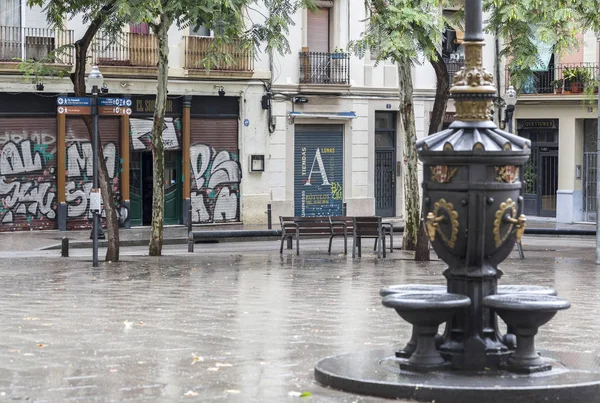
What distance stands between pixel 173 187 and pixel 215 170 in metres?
1.41

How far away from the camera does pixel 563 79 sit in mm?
39219

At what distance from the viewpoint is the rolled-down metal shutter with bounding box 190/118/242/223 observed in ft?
116

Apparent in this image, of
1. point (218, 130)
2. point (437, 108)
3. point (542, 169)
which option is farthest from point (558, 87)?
point (437, 108)

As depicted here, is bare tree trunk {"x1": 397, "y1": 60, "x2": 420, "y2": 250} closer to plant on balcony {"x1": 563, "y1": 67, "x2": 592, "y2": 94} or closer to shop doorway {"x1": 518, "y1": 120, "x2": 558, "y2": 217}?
→ plant on balcony {"x1": 563, "y1": 67, "x2": 592, "y2": 94}

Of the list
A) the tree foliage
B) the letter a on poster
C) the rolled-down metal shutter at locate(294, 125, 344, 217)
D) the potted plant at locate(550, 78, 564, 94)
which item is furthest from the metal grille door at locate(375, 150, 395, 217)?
the tree foliage

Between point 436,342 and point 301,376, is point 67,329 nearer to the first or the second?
point 301,376

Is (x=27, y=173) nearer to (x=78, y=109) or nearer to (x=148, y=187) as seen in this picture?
(x=148, y=187)

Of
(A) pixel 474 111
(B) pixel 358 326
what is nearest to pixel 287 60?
(B) pixel 358 326

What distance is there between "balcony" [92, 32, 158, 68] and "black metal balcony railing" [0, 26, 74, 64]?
882mm

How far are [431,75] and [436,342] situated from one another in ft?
104

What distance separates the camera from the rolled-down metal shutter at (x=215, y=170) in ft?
116

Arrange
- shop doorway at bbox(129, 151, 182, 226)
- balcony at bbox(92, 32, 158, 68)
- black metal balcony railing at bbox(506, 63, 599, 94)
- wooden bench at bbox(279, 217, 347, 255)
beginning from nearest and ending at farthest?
wooden bench at bbox(279, 217, 347, 255)
balcony at bbox(92, 32, 158, 68)
shop doorway at bbox(129, 151, 182, 226)
black metal balcony railing at bbox(506, 63, 599, 94)

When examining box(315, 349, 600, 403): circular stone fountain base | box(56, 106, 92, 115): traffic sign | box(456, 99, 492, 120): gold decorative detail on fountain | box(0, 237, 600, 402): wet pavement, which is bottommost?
box(0, 237, 600, 402): wet pavement

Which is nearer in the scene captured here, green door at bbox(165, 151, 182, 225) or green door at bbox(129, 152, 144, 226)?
green door at bbox(129, 152, 144, 226)
